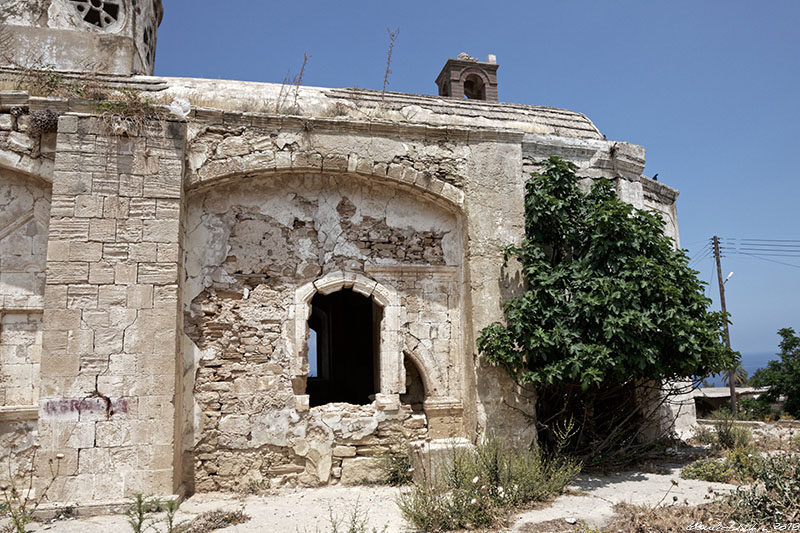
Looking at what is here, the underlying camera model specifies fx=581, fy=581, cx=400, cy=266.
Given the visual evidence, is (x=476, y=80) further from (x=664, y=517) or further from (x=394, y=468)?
(x=664, y=517)

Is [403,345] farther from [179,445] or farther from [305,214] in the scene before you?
[179,445]

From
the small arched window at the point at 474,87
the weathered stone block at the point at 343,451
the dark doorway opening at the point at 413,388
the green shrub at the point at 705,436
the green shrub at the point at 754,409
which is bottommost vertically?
the green shrub at the point at 754,409

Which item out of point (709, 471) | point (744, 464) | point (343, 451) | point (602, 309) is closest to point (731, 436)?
point (744, 464)

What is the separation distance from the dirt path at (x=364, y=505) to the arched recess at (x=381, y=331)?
1.06 metres

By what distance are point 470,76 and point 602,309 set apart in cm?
687

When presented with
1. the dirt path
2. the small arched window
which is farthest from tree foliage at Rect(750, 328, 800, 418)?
the small arched window

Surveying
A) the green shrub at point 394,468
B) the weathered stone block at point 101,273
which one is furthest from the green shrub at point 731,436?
the weathered stone block at point 101,273

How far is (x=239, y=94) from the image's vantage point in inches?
292

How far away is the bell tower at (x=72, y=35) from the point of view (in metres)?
8.05

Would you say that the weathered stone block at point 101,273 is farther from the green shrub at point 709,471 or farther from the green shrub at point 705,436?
the green shrub at point 705,436

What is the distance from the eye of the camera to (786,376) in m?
13.6

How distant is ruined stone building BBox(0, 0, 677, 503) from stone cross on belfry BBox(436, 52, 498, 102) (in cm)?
377

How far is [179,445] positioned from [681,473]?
5623mm

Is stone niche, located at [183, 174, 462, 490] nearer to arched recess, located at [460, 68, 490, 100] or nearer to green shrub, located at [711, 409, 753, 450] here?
green shrub, located at [711, 409, 753, 450]
